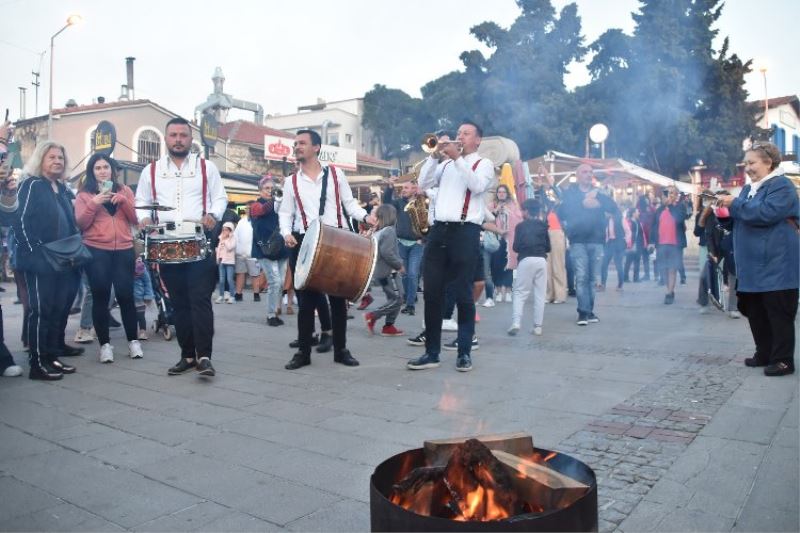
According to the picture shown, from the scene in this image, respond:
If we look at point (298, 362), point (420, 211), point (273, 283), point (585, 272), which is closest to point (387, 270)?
point (420, 211)

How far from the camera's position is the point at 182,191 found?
5.80m

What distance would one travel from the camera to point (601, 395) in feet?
16.3

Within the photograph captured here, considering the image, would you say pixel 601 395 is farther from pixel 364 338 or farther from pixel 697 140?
pixel 697 140

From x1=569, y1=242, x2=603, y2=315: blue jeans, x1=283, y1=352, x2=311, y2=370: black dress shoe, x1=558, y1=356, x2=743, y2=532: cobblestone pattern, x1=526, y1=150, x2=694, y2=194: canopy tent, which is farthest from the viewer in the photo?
x1=526, y1=150, x2=694, y2=194: canopy tent

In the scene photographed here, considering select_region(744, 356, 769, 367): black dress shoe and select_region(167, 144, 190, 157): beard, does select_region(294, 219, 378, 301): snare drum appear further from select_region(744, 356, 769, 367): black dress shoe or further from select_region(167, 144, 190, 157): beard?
select_region(744, 356, 769, 367): black dress shoe

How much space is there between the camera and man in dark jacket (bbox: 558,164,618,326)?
891 centimetres

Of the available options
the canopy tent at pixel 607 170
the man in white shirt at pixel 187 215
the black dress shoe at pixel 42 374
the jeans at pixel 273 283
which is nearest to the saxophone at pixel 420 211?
the jeans at pixel 273 283

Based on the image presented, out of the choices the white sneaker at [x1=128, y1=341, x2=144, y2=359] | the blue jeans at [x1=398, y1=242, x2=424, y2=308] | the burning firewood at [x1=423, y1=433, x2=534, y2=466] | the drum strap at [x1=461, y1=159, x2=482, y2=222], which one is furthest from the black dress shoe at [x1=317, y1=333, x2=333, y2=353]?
the burning firewood at [x1=423, y1=433, x2=534, y2=466]

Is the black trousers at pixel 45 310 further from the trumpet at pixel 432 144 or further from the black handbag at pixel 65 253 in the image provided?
the trumpet at pixel 432 144

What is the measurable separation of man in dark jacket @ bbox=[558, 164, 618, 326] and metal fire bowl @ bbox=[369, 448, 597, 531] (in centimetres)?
711

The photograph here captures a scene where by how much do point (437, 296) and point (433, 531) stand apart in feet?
14.5

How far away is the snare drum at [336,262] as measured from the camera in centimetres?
557

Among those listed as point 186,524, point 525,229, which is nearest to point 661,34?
point 525,229

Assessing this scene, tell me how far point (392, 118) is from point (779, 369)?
59.0 metres
